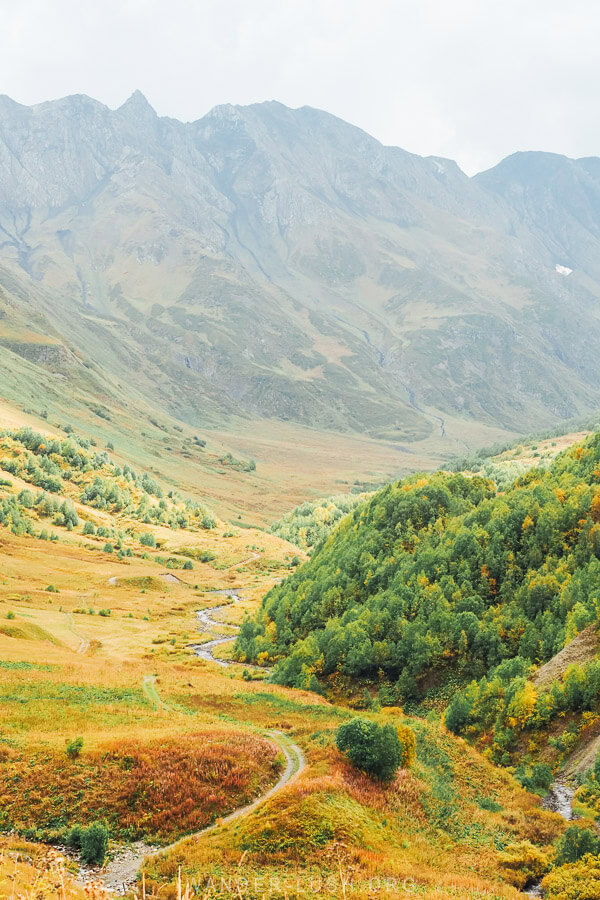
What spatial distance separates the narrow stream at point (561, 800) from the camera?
37719 millimetres

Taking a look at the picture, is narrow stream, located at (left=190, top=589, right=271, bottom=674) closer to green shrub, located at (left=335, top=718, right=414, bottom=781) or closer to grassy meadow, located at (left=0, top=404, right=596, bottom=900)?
grassy meadow, located at (left=0, top=404, right=596, bottom=900)

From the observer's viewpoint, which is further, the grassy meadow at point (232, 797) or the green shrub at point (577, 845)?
the green shrub at point (577, 845)

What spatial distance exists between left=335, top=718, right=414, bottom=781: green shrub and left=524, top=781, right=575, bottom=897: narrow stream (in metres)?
10.8

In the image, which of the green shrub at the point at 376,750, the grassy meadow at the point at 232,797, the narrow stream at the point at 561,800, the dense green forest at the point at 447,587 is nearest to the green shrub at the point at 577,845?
the grassy meadow at the point at 232,797

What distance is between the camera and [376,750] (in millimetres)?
36031

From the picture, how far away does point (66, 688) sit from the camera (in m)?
51.7

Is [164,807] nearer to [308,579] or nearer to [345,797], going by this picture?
[345,797]

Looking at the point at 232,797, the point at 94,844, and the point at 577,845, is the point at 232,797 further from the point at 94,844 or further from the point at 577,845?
the point at 577,845

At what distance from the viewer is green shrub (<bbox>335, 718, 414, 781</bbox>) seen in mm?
35906

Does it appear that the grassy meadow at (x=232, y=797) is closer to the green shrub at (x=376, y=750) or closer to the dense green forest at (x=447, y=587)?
the green shrub at (x=376, y=750)

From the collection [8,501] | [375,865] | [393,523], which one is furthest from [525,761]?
[8,501]

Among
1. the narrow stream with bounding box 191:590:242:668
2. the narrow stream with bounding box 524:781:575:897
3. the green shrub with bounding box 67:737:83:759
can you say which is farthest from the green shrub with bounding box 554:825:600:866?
the narrow stream with bounding box 191:590:242:668

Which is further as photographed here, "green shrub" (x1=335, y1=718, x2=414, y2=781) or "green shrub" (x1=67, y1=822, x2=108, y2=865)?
"green shrub" (x1=335, y1=718, x2=414, y2=781)

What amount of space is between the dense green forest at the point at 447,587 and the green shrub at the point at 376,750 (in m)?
25.3
